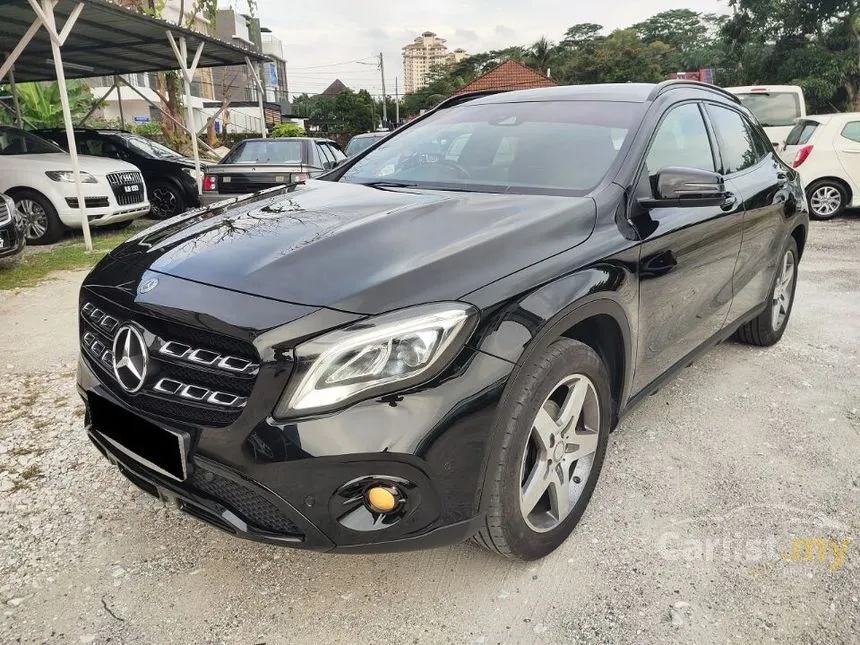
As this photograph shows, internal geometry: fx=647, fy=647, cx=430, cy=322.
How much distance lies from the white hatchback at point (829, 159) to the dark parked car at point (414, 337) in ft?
25.6

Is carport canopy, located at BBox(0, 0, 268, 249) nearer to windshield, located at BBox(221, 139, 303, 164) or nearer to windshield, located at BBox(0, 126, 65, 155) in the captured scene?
windshield, located at BBox(221, 139, 303, 164)

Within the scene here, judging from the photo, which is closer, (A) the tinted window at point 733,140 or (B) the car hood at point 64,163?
(A) the tinted window at point 733,140

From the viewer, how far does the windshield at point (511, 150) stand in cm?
262

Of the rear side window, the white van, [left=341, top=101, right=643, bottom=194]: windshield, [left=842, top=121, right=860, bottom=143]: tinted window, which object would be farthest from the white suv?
[left=842, top=121, right=860, bottom=143]: tinted window

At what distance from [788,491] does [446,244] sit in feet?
6.02

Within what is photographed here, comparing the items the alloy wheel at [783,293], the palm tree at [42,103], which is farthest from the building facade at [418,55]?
the alloy wheel at [783,293]

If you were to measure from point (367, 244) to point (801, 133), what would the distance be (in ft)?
32.3

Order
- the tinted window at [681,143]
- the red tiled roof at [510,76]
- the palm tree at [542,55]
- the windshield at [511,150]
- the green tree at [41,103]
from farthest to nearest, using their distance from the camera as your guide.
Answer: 1. the palm tree at [542,55]
2. the red tiled roof at [510,76]
3. the green tree at [41,103]
4. the tinted window at [681,143]
5. the windshield at [511,150]

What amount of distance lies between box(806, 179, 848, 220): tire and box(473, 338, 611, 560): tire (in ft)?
29.7

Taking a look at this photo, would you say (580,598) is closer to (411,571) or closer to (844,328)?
(411,571)

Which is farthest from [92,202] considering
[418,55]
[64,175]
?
[418,55]

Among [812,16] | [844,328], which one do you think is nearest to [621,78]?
[812,16]

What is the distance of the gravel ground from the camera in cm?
196

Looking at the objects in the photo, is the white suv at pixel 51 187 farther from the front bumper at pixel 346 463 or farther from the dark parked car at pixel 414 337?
the front bumper at pixel 346 463
